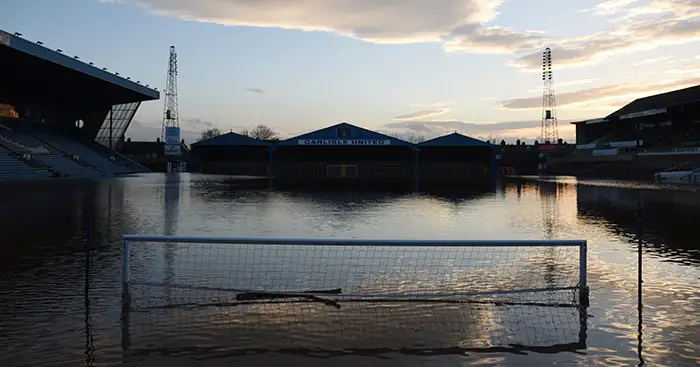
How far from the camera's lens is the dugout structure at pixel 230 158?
88075mm

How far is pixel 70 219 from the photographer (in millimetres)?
20078

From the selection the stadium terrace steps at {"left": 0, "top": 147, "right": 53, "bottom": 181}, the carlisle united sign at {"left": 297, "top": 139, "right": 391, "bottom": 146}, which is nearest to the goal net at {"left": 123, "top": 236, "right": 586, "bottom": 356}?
the stadium terrace steps at {"left": 0, "top": 147, "right": 53, "bottom": 181}

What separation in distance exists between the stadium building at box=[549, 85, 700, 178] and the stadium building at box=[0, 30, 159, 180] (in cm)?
7369

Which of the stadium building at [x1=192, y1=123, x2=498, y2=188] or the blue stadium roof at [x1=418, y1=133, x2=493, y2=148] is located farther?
the stadium building at [x1=192, y1=123, x2=498, y2=188]

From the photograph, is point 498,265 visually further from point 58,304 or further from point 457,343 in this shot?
point 58,304

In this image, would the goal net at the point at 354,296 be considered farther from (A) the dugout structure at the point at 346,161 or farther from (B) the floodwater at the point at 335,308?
(A) the dugout structure at the point at 346,161

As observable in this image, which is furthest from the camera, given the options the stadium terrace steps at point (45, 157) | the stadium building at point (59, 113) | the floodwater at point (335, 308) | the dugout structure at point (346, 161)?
the dugout structure at point (346, 161)

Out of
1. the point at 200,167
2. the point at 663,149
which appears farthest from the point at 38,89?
the point at 663,149

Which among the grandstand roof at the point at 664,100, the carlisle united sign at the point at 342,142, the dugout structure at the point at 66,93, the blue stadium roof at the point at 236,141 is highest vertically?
the grandstand roof at the point at 664,100

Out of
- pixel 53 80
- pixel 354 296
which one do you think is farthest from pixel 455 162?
pixel 354 296

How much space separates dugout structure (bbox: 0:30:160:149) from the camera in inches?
2138

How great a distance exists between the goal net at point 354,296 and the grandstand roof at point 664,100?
83.8 m

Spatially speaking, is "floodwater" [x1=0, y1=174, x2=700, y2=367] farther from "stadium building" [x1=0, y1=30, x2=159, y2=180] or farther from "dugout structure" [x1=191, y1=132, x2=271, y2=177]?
"dugout structure" [x1=191, y1=132, x2=271, y2=177]

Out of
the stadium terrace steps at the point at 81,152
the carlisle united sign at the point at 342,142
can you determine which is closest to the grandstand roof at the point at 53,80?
the stadium terrace steps at the point at 81,152
